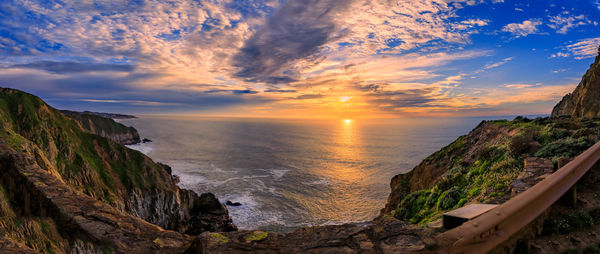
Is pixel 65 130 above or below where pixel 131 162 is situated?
above

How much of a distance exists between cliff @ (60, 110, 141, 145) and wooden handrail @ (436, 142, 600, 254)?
12530 centimetres

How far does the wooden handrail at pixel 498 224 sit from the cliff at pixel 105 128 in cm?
12530

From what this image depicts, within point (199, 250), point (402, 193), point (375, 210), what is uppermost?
point (199, 250)

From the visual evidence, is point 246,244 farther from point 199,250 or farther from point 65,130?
point 65,130

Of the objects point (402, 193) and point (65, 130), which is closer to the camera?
point (402, 193)

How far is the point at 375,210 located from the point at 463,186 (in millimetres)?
30309

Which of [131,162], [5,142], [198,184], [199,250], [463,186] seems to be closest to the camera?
[199,250]

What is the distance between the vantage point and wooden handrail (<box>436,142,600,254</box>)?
2.84 meters

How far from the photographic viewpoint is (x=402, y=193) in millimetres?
21844

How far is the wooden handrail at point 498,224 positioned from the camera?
284cm

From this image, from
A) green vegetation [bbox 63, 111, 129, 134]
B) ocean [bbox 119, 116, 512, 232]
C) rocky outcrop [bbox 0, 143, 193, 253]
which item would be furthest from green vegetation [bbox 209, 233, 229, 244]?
green vegetation [bbox 63, 111, 129, 134]

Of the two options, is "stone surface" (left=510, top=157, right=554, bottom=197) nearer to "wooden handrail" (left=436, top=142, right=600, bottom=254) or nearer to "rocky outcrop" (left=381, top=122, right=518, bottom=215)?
"wooden handrail" (left=436, top=142, right=600, bottom=254)

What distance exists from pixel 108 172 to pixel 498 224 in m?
37.5

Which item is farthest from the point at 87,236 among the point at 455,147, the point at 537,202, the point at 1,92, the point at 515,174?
the point at 1,92
